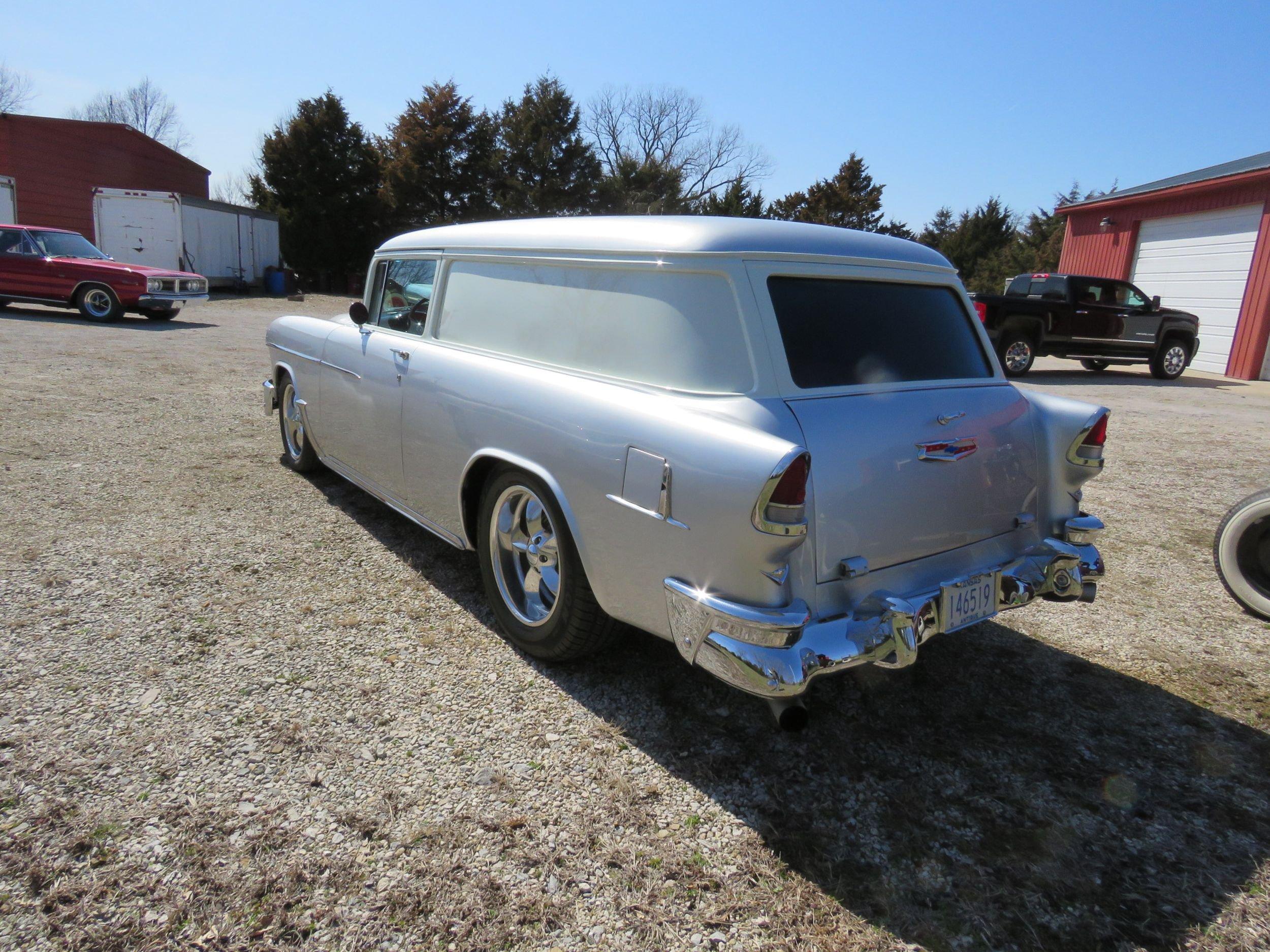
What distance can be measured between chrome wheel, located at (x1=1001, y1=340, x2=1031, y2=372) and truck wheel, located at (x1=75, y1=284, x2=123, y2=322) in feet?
51.3

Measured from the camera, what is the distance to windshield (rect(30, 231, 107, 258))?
1405 centimetres

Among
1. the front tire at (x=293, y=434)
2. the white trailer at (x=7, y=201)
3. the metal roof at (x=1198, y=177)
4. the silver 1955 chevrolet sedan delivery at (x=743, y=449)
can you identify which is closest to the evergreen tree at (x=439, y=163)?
the white trailer at (x=7, y=201)

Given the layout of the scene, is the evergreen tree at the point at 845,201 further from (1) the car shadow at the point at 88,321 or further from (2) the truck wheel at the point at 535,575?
(2) the truck wheel at the point at 535,575

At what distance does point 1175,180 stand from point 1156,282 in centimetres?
234

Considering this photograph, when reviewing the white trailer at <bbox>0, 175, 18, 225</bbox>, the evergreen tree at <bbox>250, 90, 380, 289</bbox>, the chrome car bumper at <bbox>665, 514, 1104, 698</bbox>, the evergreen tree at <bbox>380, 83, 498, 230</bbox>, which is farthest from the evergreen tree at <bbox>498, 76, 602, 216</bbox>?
the chrome car bumper at <bbox>665, 514, 1104, 698</bbox>

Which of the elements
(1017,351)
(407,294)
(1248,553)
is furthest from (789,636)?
(1017,351)

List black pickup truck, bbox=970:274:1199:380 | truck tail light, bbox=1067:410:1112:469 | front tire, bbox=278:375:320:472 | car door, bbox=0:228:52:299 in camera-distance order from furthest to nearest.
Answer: car door, bbox=0:228:52:299, black pickup truck, bbox=970:274:1199:380, front tire, bbox=278:375:320:472, truck tail light, bbox=1067:410:1112:469

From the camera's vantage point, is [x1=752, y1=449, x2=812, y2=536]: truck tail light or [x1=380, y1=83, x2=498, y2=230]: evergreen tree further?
[x1=380, y1=83, x2=498, y2=230]: evergreen tree

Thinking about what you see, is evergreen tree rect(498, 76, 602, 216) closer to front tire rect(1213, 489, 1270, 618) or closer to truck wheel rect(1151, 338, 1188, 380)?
truck wheel rect(1151, 338, 1188, 380)

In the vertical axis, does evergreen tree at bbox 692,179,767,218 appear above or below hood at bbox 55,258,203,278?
above

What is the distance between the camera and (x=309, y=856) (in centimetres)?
213

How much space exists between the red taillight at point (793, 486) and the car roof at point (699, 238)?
2.58ft

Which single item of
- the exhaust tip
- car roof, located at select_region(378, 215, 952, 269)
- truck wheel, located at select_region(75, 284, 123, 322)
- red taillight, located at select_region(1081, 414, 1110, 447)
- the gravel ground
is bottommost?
the gravel ground

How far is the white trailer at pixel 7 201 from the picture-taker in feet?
60.4
